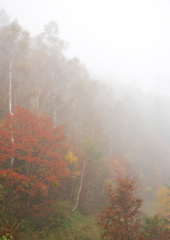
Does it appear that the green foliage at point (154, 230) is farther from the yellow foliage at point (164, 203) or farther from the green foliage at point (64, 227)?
the yellow foliage at point (164, 203)

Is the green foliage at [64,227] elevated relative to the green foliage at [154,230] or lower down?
lower down

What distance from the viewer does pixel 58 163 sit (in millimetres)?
9711

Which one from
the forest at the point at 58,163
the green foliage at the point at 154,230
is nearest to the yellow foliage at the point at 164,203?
the forest at the point at 58,163

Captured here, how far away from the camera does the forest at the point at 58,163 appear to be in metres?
7.42

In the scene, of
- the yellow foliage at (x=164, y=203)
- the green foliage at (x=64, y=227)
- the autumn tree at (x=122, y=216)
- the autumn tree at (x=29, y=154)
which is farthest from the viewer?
the yellow foliage at (x=164, y=203)

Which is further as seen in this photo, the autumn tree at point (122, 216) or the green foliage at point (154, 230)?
the green foliage at point (154, 230)

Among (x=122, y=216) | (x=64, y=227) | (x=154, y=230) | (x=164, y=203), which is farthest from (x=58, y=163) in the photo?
(x=164, y=203)

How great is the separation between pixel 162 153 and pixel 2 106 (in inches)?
1589

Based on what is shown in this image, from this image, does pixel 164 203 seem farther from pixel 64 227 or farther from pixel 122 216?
pixel 122 216

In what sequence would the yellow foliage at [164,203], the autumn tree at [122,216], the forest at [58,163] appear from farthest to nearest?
the yellow foliage at [164,203] < the forest at [58,163] < the autumn tree at [122,216]

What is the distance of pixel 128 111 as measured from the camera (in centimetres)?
4869

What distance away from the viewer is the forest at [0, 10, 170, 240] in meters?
7.42

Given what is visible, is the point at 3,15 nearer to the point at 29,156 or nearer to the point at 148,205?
the point at 29,156

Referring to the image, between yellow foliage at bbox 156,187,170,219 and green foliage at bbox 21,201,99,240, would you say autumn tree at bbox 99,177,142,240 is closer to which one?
green foliage at bbox 21,201,99,240
